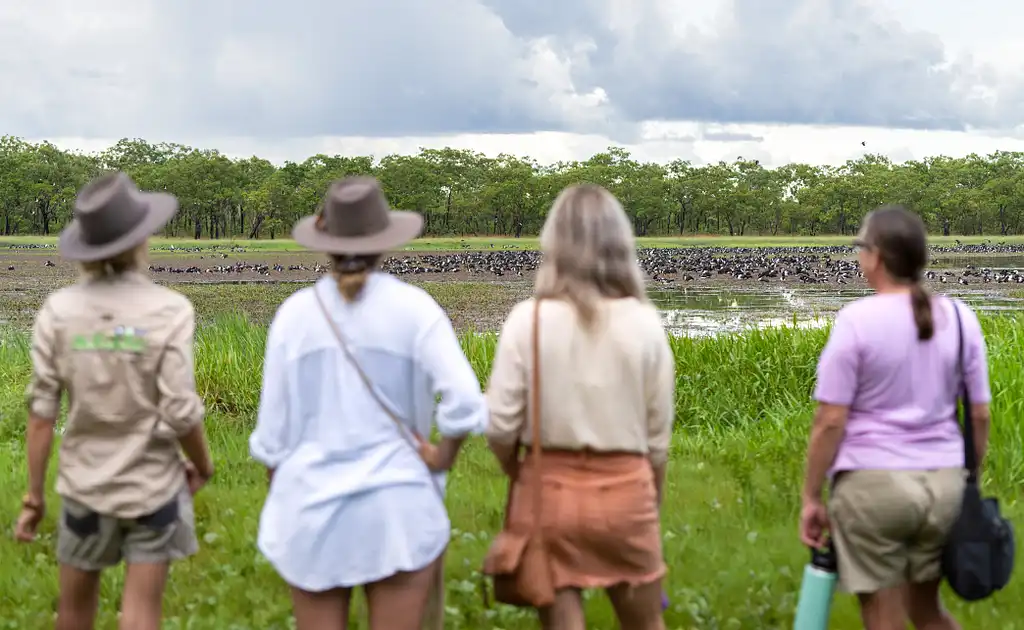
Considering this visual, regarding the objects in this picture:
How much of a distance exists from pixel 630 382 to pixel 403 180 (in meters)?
98.7

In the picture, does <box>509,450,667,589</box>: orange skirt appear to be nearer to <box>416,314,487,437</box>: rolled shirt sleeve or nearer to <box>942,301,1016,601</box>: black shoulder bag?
<box>416,314,487,437</box>: rolled shirt sleeve

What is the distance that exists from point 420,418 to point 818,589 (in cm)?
148

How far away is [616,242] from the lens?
9.52 feet

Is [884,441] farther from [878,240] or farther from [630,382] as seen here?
[630,382]

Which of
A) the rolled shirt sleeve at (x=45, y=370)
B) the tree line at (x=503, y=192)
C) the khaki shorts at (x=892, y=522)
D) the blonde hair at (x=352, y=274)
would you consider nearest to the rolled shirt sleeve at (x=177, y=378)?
the rolled shirt sleeve at (x=45, y=370)

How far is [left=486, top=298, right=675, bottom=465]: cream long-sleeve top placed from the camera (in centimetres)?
289

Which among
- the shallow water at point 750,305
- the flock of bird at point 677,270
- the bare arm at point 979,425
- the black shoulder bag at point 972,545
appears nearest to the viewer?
the black shoulder bag at point 972,545

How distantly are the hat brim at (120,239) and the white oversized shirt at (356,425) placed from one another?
0.53m

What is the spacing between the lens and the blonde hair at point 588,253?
2.87 meters

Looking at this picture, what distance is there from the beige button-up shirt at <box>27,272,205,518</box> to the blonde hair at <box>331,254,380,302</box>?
1.50 ft

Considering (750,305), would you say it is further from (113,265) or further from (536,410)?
(113,265)

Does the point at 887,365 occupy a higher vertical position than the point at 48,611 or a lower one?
higher

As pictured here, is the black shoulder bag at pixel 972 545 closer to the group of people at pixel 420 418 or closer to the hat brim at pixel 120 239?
the group of people at pixel 420 418

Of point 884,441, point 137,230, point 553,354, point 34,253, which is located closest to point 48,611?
point 137,230
